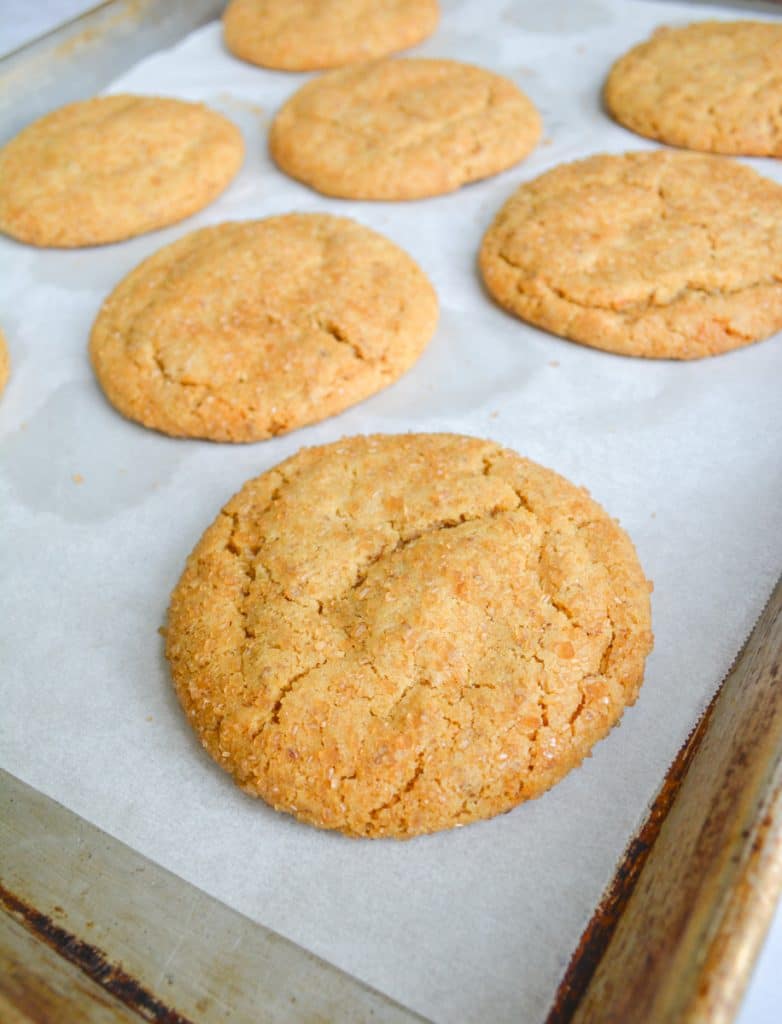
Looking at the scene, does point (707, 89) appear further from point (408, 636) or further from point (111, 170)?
point (408, 636)

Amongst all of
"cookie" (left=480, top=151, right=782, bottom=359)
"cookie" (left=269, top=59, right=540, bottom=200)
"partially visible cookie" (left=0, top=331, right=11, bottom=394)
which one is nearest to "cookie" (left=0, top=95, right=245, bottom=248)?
"cookie" (left=269, top=59, right=540, bottom=200)

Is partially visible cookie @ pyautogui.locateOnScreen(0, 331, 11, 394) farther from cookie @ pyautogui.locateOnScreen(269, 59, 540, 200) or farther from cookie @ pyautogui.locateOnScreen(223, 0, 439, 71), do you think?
cookie @ pyautogui.locateOnScreen(223, 0, 439, 71)

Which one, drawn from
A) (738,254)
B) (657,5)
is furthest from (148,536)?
(657,5)

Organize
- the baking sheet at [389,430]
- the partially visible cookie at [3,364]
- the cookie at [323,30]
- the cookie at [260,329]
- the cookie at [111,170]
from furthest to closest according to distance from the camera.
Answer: the cookie at [323,30] < the cookie at [111,170] < the partially visible cookie at [3,364] < the cookie at [260,329] < the baking sheet at [389,430]

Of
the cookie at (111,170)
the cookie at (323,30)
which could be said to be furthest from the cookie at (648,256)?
the cookie at (323,30)

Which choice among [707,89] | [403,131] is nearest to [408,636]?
[403,131]

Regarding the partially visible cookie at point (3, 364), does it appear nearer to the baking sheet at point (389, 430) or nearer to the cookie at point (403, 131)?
the baking sheet at point (389, 430)

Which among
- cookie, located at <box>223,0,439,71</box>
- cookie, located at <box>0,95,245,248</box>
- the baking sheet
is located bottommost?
the baking sheet
